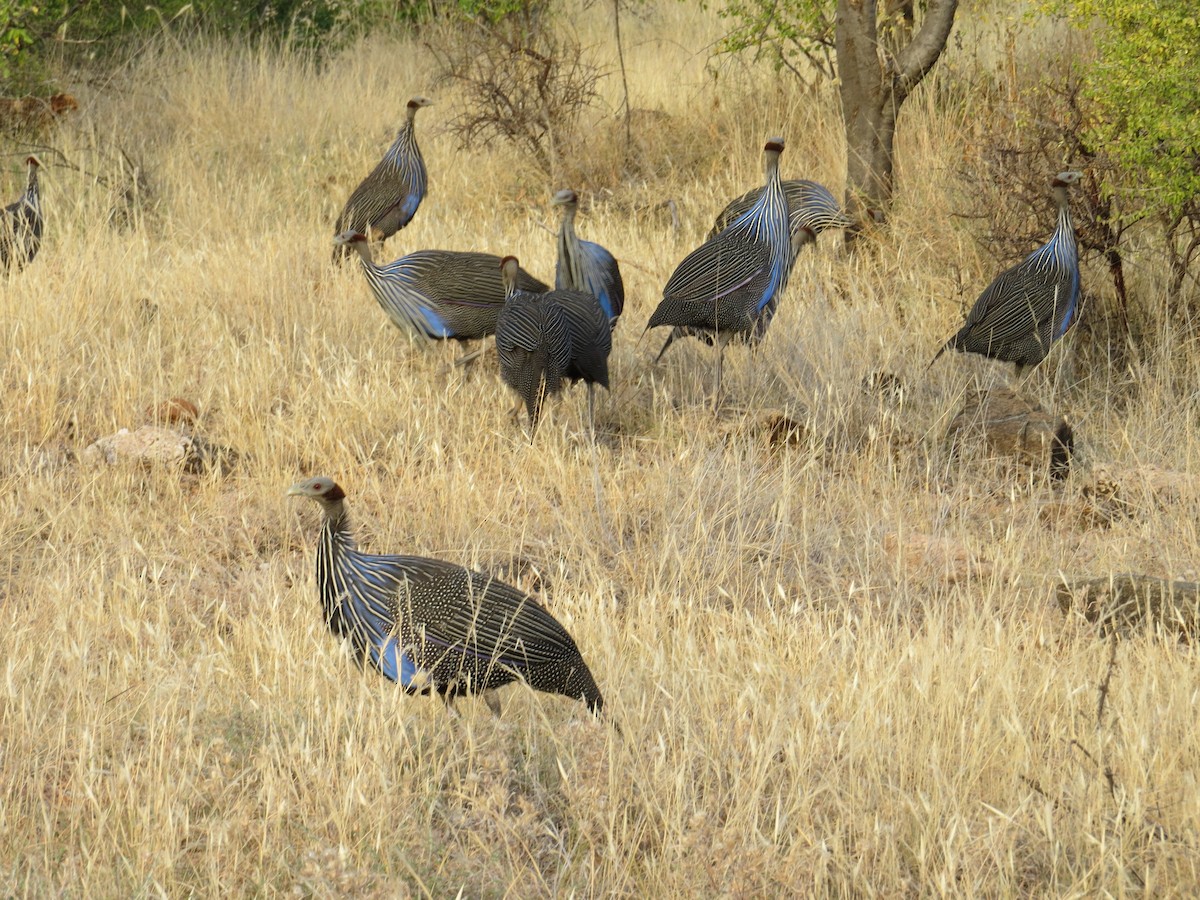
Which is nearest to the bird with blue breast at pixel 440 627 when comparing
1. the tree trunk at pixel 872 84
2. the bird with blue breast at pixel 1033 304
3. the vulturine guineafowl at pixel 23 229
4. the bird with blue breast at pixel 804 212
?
the bird with blue breast at pixel 1033 304

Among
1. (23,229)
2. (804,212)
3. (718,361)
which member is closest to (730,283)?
(718,361)

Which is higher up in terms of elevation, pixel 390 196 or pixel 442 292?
pixel 390 196

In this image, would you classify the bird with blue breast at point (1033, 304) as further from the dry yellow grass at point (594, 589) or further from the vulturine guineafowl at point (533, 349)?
the vulturine guineafowl at point (533, 349)

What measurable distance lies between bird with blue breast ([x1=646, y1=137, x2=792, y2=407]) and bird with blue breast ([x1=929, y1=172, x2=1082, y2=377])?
2.96ft

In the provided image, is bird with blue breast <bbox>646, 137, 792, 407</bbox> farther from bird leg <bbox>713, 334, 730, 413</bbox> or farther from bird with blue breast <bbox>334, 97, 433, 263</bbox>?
bird with blue breast <bbox>334, 97, 433, 263</bbox>

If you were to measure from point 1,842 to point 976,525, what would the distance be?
3.55m

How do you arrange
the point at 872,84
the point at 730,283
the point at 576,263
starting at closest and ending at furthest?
the point at 730,283 < the point at 576,263 < the point at 872,84

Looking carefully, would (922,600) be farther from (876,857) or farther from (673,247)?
(673,247)

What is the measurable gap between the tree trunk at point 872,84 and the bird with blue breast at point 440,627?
5.16m

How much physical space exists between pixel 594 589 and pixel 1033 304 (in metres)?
2.75

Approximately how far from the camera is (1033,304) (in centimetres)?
637

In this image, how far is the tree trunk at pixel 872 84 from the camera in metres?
8.00

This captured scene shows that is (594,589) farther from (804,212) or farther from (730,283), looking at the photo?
(804,212)

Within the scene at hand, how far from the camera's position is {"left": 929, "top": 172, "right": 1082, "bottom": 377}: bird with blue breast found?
638 centimetres
